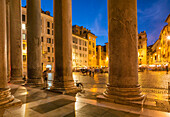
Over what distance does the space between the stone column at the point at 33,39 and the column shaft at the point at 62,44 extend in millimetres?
2955

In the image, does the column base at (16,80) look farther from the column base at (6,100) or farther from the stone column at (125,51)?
the stone column at (125,51)

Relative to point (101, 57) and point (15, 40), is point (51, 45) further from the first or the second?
point (101, 57)

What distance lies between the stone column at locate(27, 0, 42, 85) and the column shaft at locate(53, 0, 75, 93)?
296 cm

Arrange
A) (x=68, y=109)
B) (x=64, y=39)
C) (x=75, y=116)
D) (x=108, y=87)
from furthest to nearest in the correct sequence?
(x=64, y=39), (x=108, y=87), (x=68, y=109), (x=75, y=116)

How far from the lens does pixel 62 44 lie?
23.7ft

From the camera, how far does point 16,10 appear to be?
11.2m

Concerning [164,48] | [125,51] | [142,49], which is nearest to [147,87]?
[125,51]

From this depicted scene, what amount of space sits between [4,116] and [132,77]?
441cm

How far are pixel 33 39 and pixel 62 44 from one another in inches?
138

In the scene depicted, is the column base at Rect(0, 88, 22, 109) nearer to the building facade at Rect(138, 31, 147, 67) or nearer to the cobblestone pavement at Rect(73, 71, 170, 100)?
the cobblestone pavement at Rect(73, 71, 170, 100)

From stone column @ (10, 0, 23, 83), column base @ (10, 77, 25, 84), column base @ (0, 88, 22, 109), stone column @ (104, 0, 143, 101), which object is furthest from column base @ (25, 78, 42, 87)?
stone column @ (104, 0, 143, 101)

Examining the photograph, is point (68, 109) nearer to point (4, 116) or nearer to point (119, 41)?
point (4, 116)

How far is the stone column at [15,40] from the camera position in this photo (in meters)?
11.1

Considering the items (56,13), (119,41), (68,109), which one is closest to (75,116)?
(68,109)
